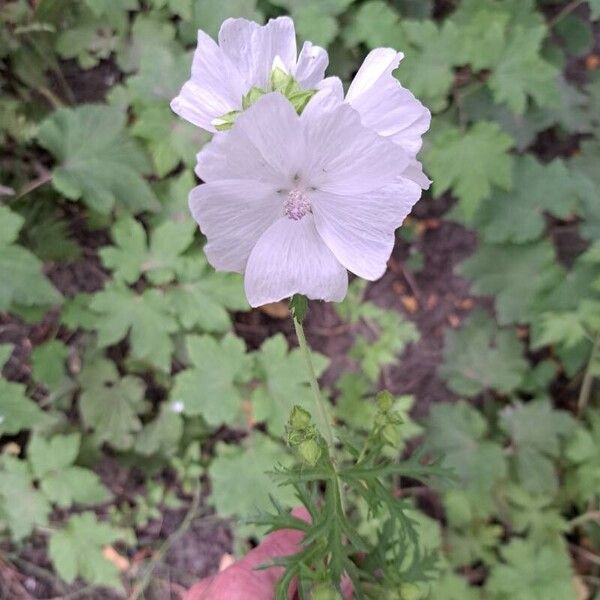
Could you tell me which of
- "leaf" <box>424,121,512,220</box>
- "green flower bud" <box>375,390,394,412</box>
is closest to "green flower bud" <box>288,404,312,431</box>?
"green flower bud" <box>375,390,394,412</box>

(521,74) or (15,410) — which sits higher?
(521,74)

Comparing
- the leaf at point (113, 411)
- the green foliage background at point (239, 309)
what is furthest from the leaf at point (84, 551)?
the leaf at point (113, 411)

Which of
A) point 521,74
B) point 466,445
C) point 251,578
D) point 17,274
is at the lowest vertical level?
point 466,445

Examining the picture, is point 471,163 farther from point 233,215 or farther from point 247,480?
point 233,215

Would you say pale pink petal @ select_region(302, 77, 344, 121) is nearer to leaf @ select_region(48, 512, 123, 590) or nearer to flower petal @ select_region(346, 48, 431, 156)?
flower petal @ select_region(346, 48, 431, 156)

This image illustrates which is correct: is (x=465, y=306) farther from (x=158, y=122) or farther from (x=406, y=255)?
(x=158, y=122)

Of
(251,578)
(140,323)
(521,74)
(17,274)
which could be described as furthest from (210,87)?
(521,74)
